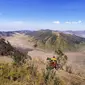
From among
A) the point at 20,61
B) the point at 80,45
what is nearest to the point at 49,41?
the point at 80,45

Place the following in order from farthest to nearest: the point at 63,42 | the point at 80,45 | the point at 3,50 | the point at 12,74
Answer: the point at 80,45, the point at 63,42, the point at 3,50, the point at 12,74

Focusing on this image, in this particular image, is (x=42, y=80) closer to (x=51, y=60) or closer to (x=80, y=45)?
(x=51, y=60)

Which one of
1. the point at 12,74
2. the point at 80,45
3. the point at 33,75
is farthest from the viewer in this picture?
the point at 80,45

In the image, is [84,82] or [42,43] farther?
[42,43]

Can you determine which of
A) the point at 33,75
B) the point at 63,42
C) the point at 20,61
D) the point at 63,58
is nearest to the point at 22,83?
the point at 33,75

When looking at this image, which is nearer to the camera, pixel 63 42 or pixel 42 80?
pixel 42 80

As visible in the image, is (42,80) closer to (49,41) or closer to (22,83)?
(22,83)

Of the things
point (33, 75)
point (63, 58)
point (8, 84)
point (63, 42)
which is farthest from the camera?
point (63, 42)

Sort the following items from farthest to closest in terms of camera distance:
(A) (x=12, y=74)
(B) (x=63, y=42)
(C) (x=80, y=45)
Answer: (C) (x=80, y=45) → (B) (x=63, y=42) → (A) (x=12, y=74)

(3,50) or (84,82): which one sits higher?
(3,50)
